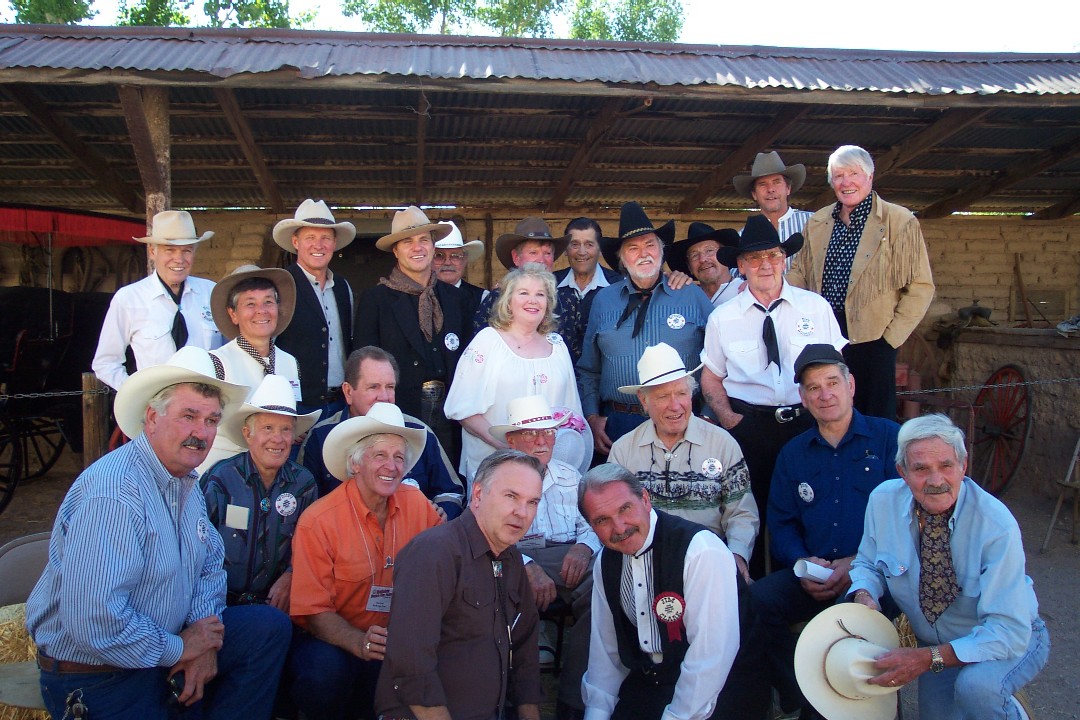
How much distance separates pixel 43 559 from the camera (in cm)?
317

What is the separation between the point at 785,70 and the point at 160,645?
5.23 m

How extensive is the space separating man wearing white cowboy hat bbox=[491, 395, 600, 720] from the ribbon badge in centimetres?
43

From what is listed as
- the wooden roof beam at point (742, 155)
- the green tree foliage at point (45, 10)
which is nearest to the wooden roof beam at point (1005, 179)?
the wooden roof beam at point (742, 155)

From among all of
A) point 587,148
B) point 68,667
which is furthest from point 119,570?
point 587,148

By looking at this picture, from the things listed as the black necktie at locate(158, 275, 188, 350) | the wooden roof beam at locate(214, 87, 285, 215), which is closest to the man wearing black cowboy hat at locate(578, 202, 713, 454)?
the black necktie at locate(158, 275, 188, 350)

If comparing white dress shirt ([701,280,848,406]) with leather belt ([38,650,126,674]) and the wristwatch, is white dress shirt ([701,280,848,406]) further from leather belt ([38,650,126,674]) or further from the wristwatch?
leather belt ([38,650,126,674])

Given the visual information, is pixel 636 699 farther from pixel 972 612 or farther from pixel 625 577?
pixel 972 612

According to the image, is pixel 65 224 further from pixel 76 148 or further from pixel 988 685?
pixel 988 685

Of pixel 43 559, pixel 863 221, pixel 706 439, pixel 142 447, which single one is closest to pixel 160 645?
pixel 142 447

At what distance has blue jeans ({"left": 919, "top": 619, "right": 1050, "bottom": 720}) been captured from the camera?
103 inches

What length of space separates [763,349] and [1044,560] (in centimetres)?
332

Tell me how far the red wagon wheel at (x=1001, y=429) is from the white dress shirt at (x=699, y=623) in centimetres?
555

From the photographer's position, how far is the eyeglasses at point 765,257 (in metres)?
3.98

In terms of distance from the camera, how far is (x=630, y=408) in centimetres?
422
